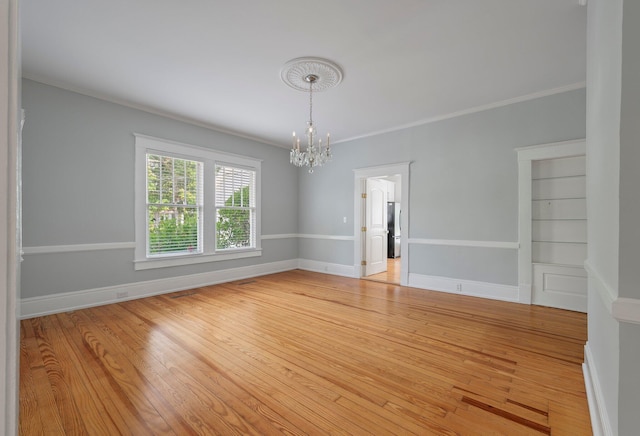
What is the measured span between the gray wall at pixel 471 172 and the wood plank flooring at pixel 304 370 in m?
0.93

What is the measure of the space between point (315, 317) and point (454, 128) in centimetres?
360

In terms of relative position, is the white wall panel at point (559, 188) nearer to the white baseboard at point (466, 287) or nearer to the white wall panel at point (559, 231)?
the white wall panel at point (559, 231)

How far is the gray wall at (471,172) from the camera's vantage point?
3.88 m

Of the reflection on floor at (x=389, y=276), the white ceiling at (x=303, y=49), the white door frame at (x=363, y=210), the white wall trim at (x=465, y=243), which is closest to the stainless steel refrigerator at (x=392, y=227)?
the reflection on floor at (x=389, y=276)

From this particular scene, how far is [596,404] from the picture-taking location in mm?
1650

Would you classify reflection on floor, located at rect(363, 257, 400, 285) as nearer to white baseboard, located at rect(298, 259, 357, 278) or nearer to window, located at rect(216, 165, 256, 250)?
white baseboard, located at rect(298, 259, 357, 278)

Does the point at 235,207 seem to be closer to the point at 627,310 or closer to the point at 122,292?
the point at 122,292

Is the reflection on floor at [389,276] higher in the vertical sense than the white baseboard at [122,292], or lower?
lower

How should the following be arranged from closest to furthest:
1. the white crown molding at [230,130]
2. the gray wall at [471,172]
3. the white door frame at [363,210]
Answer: the white crown molding at [230,130]
the gray wall at [471,172]
the white door frame at [363,210]

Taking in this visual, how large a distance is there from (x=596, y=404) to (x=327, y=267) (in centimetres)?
490

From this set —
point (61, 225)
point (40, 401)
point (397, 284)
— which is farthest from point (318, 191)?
point (40, 401)

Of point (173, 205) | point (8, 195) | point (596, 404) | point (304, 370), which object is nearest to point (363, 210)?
point (173, 205)

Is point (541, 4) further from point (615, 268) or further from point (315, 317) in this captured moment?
point (315, 317)

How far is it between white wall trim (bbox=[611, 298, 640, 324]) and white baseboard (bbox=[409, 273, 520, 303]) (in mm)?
3316
